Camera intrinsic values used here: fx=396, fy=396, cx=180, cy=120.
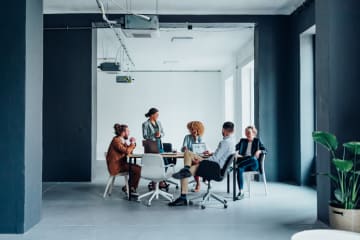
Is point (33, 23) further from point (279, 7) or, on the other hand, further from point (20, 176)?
point (279, 7)

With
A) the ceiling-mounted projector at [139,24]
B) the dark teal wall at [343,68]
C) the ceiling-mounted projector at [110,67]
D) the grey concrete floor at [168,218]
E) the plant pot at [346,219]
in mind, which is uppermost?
the ceiling-mounted projector at [139,24]

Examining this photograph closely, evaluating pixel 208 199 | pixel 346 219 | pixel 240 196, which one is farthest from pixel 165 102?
pixel 346 219

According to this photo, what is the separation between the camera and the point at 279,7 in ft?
25.7

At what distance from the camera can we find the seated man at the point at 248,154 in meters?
6.23

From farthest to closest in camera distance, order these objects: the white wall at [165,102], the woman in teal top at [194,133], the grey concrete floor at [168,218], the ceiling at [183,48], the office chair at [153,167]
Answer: the white wall at [165,102] < the ceiling at [183,48] < the woman in teal top at [194,133] < the office chair at [153,167] < the grey concrete floor at [168,218]

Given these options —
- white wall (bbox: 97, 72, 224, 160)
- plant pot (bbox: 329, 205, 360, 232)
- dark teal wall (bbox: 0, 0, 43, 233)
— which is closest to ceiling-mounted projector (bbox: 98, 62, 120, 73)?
dark teal wall (bbox: 0, 0, 43, 233)

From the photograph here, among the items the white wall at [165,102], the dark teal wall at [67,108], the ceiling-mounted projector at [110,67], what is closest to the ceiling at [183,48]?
the white wall at [165,102]

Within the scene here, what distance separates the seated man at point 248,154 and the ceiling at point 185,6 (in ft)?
8.52

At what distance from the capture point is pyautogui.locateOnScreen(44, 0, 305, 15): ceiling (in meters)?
7.44

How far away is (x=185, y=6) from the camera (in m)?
7.70

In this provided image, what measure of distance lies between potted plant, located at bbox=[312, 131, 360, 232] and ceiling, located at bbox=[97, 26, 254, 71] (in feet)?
17.3

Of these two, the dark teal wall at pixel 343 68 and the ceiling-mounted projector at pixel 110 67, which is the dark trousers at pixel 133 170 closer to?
the ceiling-mounted projector at pixel 110 67

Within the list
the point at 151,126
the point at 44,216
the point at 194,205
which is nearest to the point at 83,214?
the point at 44,216

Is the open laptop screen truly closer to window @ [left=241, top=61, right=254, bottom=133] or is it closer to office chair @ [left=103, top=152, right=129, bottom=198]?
office chair @ [left=103, top=152, right=129, bottom=198]
